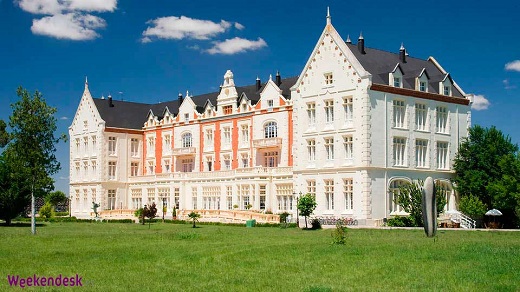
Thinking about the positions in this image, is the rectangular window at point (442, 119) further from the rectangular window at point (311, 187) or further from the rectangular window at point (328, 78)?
the rectangular window at point (311, 187)

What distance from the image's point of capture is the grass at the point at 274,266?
63.9 ft

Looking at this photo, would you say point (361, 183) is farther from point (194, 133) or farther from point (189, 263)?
point (189, 263)

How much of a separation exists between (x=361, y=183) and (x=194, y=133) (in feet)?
87.0

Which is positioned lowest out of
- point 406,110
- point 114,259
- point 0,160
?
point 114,259

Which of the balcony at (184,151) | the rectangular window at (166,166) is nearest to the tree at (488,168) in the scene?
the balcony at (184,151)

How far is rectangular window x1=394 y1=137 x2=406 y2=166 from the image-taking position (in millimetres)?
56869

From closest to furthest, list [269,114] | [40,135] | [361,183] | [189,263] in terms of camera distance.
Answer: [189,263] → [40,135] → [361,183] → [269,114]

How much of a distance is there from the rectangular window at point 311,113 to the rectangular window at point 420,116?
26.9ft

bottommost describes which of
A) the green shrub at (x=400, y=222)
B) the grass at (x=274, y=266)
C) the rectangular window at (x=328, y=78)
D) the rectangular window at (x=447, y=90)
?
the green shrub at (x=400, y=222)

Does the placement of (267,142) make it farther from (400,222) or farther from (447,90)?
(400,222)

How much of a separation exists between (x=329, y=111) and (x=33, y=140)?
2356 centimetres

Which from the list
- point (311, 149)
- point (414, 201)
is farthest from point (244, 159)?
point (414, 201)

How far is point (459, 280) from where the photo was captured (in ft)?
64.6

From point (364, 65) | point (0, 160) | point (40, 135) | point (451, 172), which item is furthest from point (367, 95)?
point (0, 160)
